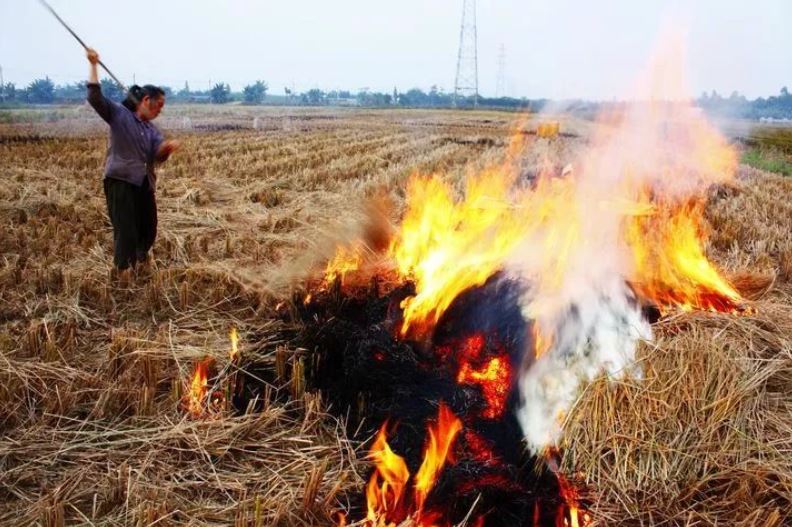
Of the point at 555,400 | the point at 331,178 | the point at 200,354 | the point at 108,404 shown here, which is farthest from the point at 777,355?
the point at 331,178

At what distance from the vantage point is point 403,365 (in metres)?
3.25

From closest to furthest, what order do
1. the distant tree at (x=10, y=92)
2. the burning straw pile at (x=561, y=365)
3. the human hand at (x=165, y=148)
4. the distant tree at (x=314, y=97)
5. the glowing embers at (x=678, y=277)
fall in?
1. the burning straw pile at (x=561, y=365)
2. the glowing embers at (x=678, y=277)
3. the human hand at (x=165, y=148)
4. the distant tree at (x=10, y=92)
5. the distant tree at (x=314, y=97)

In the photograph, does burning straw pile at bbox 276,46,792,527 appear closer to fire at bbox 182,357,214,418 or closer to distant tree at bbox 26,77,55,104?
fire at bbox 182,357,214,418

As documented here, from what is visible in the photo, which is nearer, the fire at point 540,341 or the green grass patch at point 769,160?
the fire at point 540,341

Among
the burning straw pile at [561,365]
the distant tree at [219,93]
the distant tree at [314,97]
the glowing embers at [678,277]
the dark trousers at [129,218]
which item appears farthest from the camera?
the distant tree at [314,97]

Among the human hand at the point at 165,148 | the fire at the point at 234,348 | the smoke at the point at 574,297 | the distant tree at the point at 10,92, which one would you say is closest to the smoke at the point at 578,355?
the smoke at the point at 574,297

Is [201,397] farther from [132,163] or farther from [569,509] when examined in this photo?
[132,163]

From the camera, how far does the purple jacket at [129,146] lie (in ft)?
15.5

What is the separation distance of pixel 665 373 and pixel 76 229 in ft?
20.6

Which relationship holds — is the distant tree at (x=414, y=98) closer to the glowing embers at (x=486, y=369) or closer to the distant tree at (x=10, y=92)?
the distant tree at (x=10, y=92)

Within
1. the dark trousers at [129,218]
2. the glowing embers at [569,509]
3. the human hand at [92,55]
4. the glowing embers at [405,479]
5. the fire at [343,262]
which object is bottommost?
the glowing embers at [569,509]

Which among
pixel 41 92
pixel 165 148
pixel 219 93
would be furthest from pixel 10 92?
pixel 165 148

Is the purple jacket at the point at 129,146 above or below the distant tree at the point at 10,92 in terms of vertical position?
below

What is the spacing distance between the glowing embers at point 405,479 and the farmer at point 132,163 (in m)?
3.25
